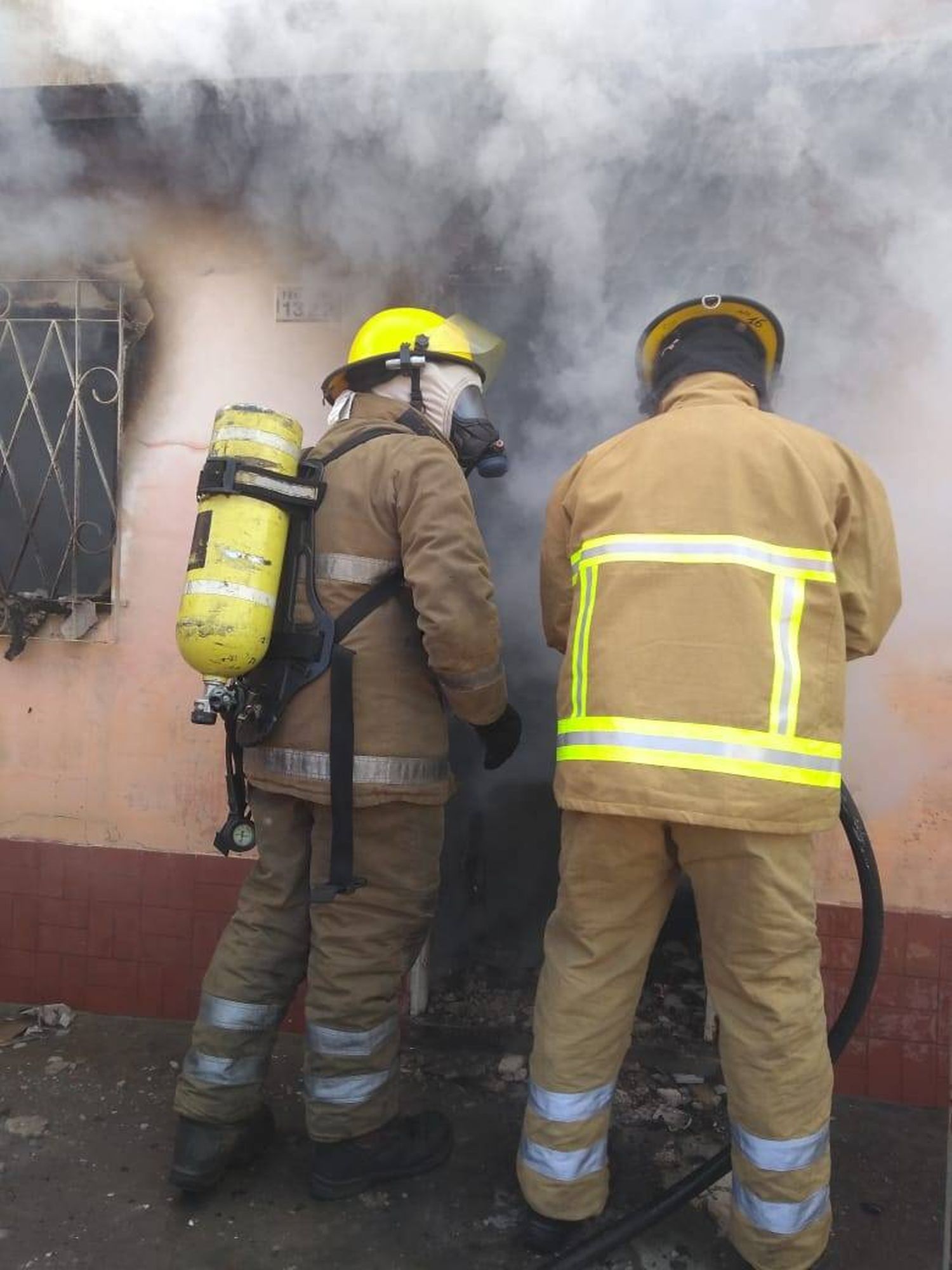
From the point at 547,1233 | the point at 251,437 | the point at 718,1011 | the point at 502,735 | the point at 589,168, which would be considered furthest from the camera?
the point at 589,168

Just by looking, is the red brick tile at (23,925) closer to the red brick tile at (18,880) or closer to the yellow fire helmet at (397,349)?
the red brick tile at (18,880)

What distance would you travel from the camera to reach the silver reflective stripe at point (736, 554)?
2086 mm

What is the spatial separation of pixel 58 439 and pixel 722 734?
2.79 m

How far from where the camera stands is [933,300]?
118 inches

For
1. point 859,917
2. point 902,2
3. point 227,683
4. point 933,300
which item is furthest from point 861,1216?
A: point 902,2

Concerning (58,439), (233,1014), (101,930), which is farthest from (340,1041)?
(58,439)

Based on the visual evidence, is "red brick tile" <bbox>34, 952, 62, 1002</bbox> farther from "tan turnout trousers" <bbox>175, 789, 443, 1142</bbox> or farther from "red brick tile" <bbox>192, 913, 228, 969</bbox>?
"tan turnout trousers" <bbox>175, 789, 443, 1142</bbox>

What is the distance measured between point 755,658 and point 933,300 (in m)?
1.68

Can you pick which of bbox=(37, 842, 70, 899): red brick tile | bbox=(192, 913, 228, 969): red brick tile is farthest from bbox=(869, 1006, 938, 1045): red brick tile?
bbox=(37, 842, 70, 899): red brick tile

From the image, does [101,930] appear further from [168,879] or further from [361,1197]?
[361,1197]

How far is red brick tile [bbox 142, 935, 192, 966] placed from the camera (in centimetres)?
347

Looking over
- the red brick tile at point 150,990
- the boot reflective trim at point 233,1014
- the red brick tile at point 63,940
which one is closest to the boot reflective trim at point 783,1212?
the boot reflective trim at point 233,1014

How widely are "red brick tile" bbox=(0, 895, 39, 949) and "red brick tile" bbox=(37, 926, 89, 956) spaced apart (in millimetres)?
33

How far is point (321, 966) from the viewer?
2.49m
